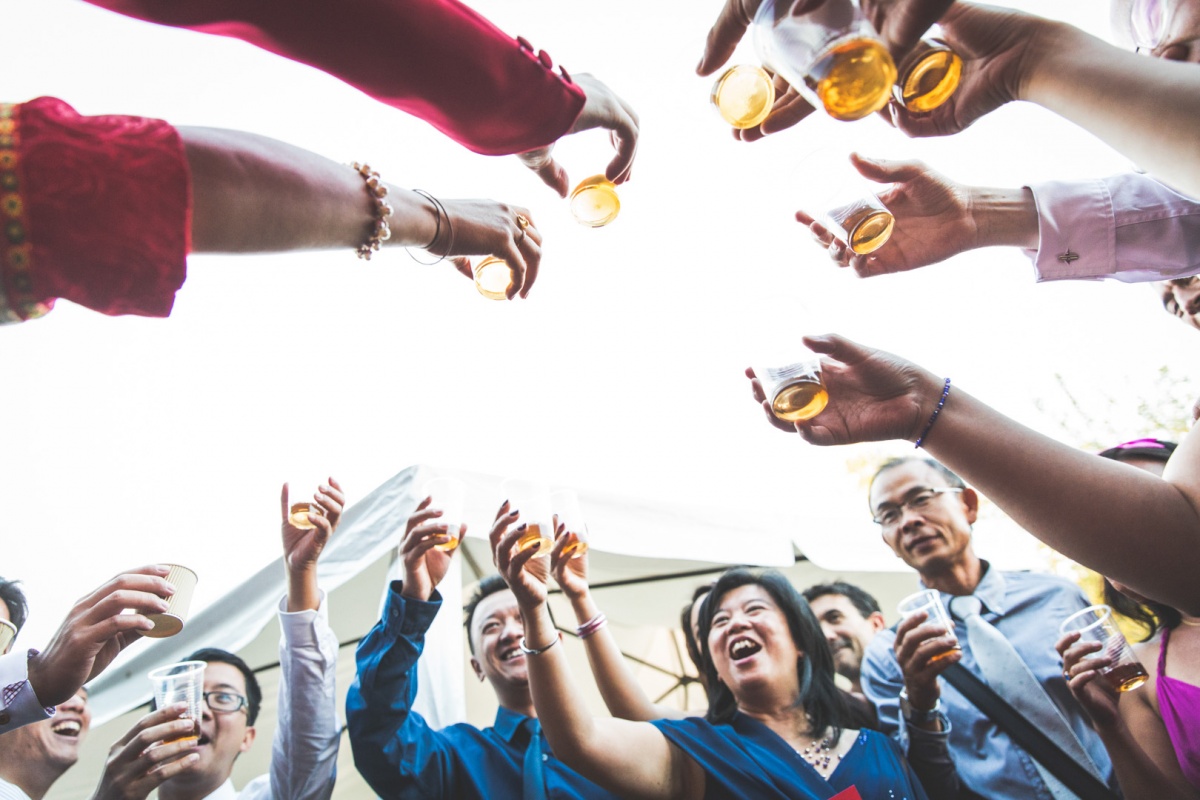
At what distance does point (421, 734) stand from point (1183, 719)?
254cm

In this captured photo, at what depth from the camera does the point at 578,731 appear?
203cm

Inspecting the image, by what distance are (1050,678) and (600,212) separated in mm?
2539

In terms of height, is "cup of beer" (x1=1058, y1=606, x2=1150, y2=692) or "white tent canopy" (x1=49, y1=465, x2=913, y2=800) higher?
"white tent canopy" (x1=49, y1=465, x2=913, y2=800)

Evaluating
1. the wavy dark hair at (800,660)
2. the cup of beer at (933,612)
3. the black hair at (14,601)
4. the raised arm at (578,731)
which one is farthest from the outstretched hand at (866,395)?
the black hair at (14,601)

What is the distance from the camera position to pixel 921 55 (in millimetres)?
1338

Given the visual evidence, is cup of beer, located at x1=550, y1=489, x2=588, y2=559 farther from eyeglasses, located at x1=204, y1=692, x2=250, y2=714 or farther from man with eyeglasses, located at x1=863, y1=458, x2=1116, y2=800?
eyeglasses, located at x1=204, y1=692, x2=250, y2=714

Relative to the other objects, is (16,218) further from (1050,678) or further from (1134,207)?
(1050,678)

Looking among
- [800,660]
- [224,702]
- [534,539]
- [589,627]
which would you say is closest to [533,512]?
[534,539]

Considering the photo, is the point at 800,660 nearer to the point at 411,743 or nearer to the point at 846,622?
the point at 846,622

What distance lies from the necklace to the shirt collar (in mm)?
1092

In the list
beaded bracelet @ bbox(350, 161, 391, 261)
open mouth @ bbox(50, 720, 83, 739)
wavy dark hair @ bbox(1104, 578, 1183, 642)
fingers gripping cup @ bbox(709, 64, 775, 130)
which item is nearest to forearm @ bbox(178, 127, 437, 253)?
beaded bracelet @ bbox(350, 161, 391, 261)

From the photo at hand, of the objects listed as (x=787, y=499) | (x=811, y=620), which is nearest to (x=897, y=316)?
(x=787, y=499)

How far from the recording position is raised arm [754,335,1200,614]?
1.21 metres

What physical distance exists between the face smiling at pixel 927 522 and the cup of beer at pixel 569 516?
4.97 ft
